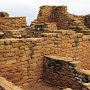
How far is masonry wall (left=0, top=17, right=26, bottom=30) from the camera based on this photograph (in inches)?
642

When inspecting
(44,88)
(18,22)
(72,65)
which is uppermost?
(18,22)

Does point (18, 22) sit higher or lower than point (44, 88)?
higher

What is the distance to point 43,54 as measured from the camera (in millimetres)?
10164

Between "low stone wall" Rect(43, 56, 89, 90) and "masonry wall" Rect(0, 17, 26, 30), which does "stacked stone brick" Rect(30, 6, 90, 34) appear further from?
"low stone wall" Rect(43, 56, 89, 90)

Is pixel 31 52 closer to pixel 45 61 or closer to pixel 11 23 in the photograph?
pixel 45 61

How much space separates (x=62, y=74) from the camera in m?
9.40

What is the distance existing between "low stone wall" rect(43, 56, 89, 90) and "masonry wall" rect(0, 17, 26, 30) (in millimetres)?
6739

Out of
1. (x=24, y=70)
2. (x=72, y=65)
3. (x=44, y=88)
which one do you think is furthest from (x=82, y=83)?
(x=24, y=70)

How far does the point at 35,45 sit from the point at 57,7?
6.86 metres

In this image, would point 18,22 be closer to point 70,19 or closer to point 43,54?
point 70,19

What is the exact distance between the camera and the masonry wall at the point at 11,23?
16.3 meters

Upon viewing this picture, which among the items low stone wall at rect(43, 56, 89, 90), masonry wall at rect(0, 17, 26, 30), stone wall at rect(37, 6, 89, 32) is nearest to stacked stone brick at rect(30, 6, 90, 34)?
stone wall at rect(37, 6, 89, 32)

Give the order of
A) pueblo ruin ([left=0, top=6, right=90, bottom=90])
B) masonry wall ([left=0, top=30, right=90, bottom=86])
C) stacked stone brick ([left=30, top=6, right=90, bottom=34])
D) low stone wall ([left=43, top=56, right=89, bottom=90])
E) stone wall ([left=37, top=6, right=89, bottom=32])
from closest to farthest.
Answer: low stone wall ([left=43, top=56, right=89, bottom=90]) → pueblo ruin ([left=0, top=6, right=90, bottom=90]) → masonry wall ([left=0, top=30, right=90, bottom=86]) → stacked stone brick ([left=30, top=6, right=90, bottom=34]) → stone wall ([left=37, top=6, right=89, bottom=32])

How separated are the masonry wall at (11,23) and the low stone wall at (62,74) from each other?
6739 mm
